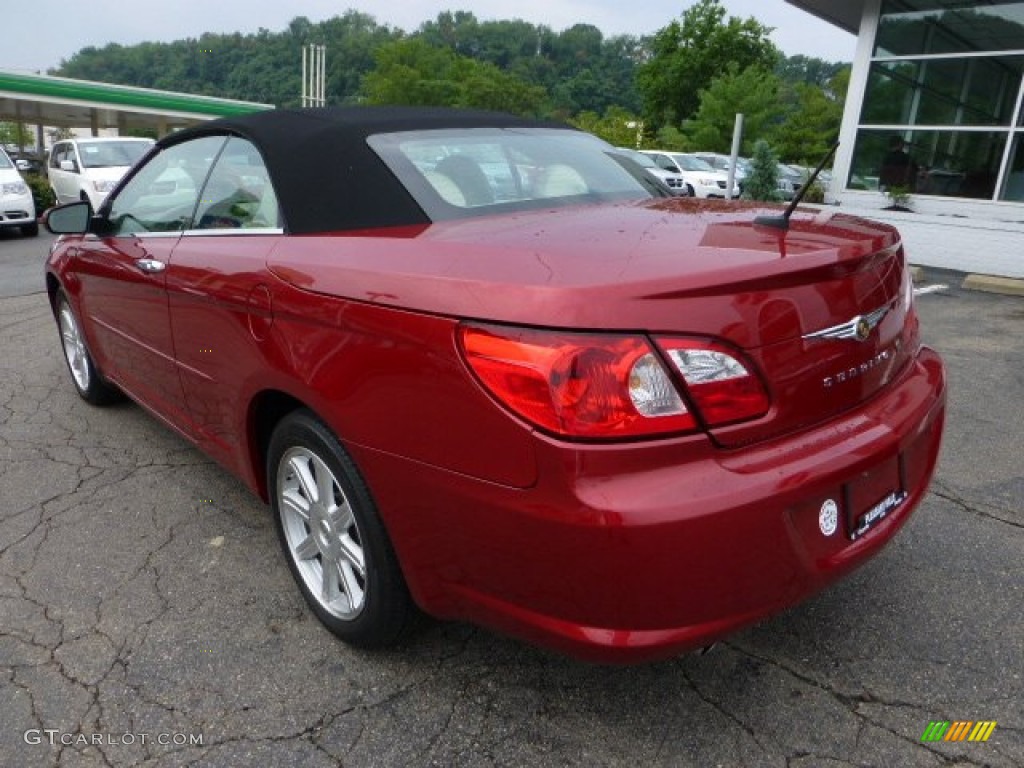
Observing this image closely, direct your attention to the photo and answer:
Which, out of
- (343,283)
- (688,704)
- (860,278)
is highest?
(860,278)

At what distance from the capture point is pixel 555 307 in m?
1.55

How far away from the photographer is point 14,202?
1243cm

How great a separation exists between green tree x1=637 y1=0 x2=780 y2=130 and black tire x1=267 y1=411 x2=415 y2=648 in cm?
4880

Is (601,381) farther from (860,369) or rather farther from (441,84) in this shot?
(441,84)

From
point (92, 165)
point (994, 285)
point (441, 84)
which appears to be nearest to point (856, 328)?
point (994, 285)

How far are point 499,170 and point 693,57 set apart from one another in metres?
49.9

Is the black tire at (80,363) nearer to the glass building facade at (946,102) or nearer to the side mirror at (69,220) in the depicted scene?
the side mirror at (69,220)

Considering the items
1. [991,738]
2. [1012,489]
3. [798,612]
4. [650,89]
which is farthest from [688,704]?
[650,89]

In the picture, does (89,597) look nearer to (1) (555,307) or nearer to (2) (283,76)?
(1) (555,307)

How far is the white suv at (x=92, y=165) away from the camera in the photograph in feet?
45.1

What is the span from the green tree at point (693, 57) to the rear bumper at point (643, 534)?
49.1 metres

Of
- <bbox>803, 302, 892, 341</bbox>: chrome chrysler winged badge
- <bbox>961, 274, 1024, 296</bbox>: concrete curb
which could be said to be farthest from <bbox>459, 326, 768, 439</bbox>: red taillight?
<bbox>961, 274, 1024, 296</bbox>: concrete curb

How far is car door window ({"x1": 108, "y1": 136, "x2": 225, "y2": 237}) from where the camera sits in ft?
9.65

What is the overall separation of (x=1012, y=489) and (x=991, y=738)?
1766mm
